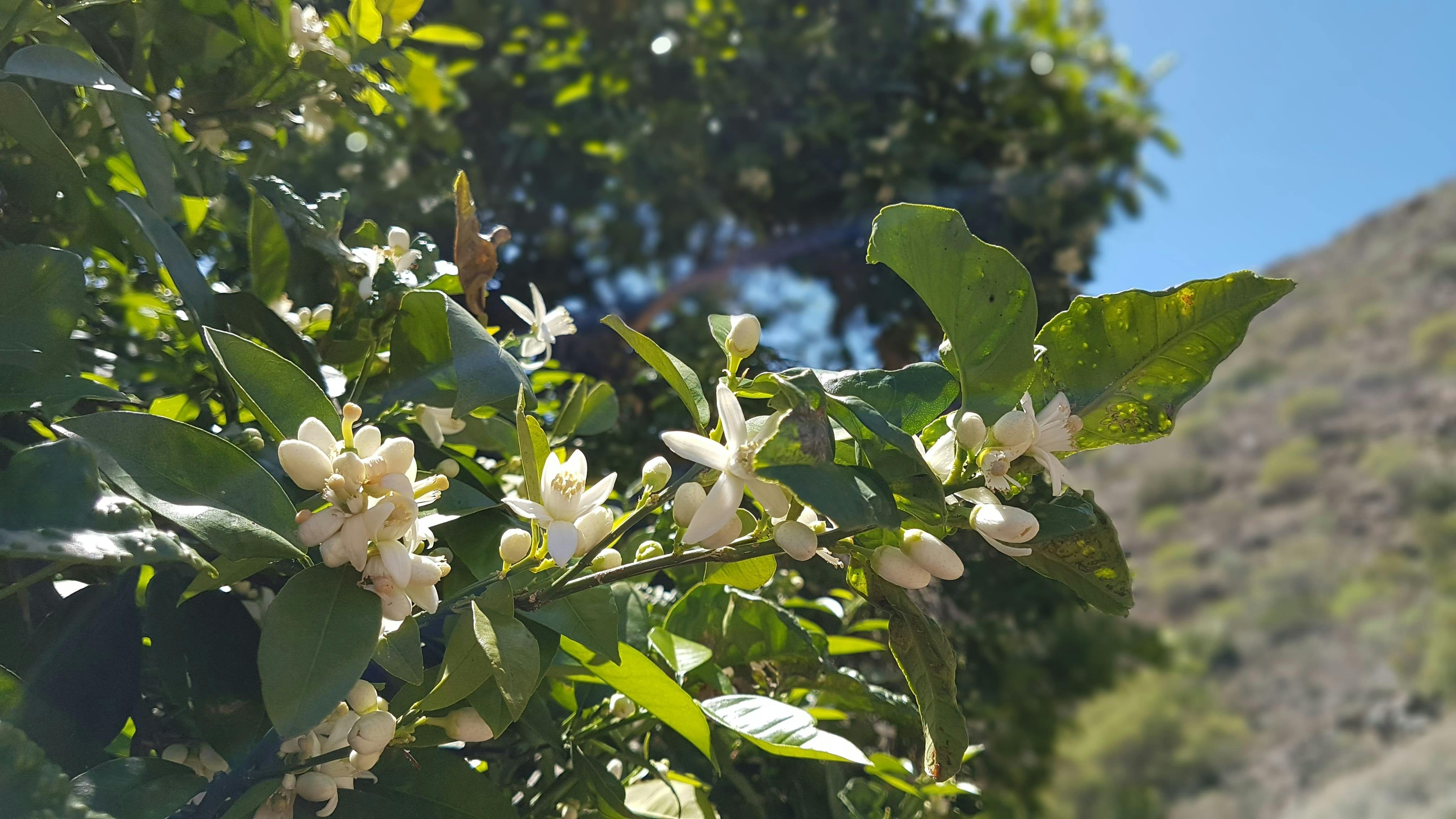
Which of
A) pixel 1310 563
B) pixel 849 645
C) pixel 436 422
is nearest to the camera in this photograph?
pixel 436 422

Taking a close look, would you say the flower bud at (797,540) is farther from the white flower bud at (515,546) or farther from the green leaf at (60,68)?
the green leaf at (60,68)

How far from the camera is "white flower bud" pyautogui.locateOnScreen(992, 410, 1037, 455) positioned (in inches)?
14.0

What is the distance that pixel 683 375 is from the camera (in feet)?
1.31

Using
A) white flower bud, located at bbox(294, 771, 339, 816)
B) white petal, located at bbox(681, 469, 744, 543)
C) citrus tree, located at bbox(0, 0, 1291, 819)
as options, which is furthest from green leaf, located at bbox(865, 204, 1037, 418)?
white flower bud, located at bbox(294, 771, 339, 816)

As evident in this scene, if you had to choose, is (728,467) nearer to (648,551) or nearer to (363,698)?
(648,551)

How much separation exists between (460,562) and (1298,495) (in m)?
15.6

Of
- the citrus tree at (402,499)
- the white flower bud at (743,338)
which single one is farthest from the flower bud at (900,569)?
the white flower bud at (743,338)

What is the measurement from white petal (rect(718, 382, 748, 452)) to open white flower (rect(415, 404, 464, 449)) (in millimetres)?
224

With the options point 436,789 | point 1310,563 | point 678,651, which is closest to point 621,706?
point 678,651

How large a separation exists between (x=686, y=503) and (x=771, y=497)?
40mm

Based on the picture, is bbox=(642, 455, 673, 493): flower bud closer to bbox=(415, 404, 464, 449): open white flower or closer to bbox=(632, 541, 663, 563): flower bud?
bbox=(632, 541, 663, 563): flower bud

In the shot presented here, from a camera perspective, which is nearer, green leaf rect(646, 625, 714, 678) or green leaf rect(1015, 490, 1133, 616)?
green leaf rect(1015, 490, 1133, 616)

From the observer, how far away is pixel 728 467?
1.16ft

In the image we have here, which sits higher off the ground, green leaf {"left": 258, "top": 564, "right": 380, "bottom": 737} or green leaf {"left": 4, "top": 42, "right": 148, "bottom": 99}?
green leaf {"left": 4, "top": 42, "right": 148, "bottom": 99}
